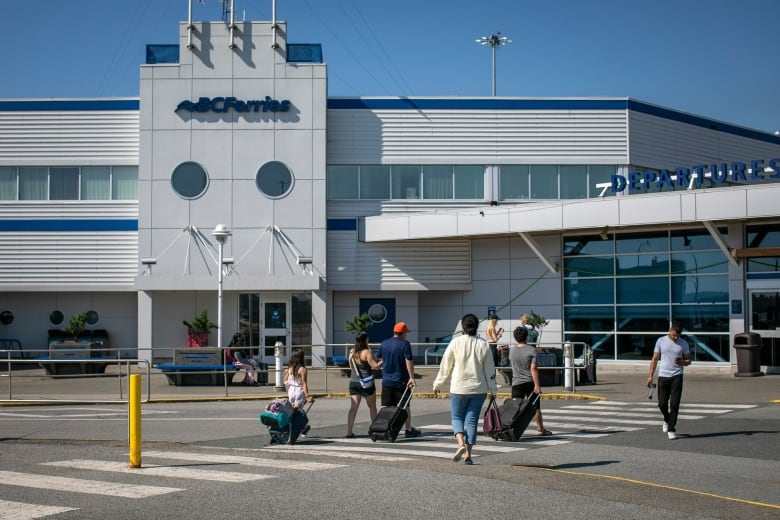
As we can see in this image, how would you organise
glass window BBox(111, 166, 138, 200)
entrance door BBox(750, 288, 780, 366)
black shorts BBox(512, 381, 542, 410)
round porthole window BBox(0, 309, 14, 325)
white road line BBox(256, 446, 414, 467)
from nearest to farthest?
white road line BBox(256, 446, 414, 467) < black shorts BBox(512, 381, 542, 410) < entrance door BBox(750, 288, 780, 366) < glass window BBox(111, 166, 138, 200) < round porthole window BBox(0, 309, 14, 325)

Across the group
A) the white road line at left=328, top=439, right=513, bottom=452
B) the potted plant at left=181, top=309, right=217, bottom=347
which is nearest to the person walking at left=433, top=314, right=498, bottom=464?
the white road line at left=328, top=439, right=513, bottom=452

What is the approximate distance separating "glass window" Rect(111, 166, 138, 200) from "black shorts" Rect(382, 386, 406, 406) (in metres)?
22.2

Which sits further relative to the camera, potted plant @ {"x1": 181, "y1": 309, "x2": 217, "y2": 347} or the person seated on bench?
potted plant @ {"x1": 181, "y1": 309, "x2": 217, "y2": 347}

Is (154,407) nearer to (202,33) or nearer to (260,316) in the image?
(260,316)

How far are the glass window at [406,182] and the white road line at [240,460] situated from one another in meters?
21.8

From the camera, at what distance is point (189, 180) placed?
33.4m

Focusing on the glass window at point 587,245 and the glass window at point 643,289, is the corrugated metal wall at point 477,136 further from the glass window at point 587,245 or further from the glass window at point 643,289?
the glass window at point 643,289

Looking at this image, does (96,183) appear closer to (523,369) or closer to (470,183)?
(470,183)

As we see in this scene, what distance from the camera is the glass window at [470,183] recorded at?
3434 cm

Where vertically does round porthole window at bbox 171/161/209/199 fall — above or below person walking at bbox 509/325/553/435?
above

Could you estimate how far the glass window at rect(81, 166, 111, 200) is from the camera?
35.0 meters

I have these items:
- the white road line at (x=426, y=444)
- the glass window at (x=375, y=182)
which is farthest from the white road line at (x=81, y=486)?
the glass window at (x=375, y=182)

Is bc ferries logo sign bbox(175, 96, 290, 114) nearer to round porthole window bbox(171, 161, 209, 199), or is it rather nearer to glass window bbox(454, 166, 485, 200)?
round porthole window bbox(171, 161, 209, 199)

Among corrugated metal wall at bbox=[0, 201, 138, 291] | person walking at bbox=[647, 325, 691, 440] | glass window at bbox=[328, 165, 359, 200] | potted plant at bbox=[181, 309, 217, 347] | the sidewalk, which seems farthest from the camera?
corrugated metal wall at bbox=[0, 201, 138, 291]
